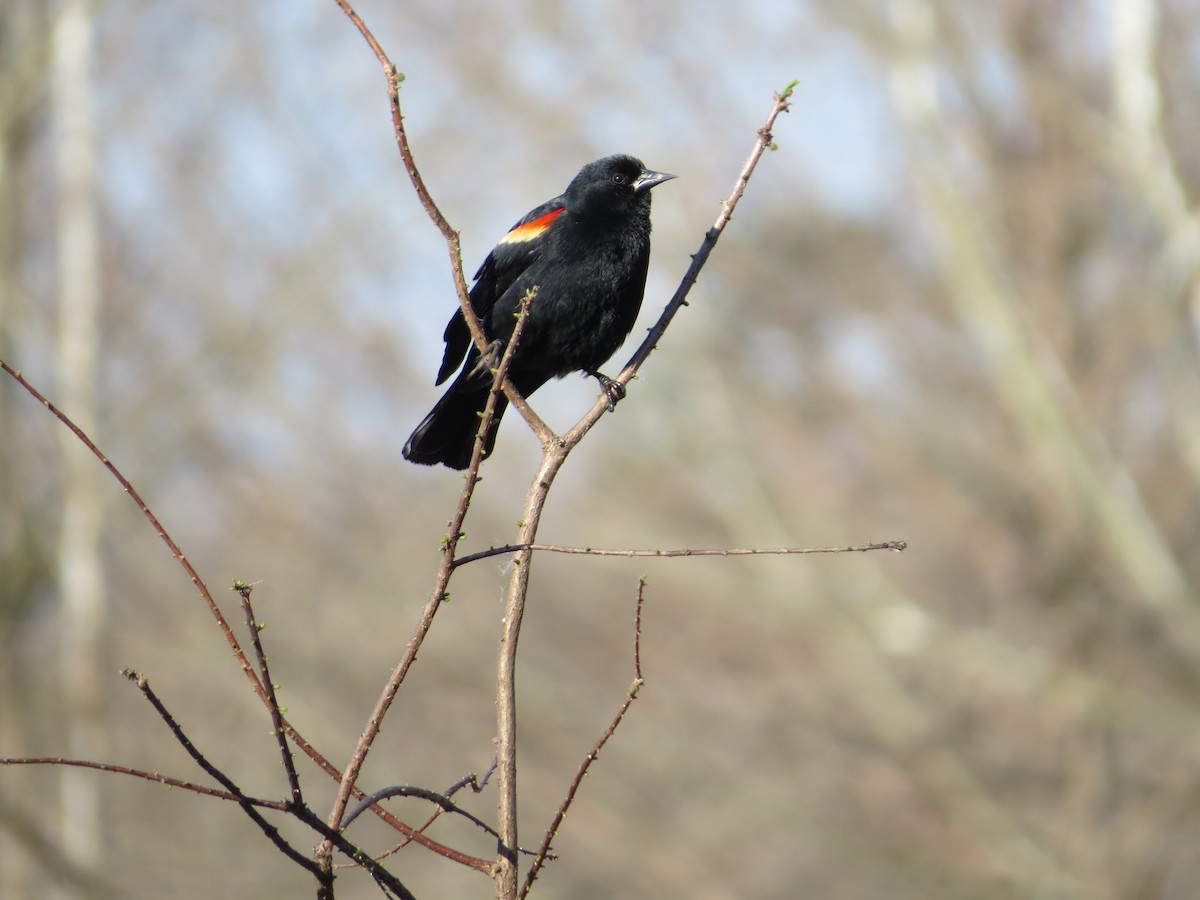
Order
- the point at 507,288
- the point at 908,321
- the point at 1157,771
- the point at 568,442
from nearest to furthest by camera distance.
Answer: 1. the point at 568,442
2. the point at 507,288
3. the point at 1157,771
4. the point at 908,321

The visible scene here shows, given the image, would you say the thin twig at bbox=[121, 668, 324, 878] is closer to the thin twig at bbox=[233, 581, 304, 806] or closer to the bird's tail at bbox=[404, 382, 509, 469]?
the thin twig at bbox=[233, 581, 304, 806]

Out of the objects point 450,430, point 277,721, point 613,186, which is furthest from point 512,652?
point 613,186

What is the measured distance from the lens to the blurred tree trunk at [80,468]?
30.7 feet

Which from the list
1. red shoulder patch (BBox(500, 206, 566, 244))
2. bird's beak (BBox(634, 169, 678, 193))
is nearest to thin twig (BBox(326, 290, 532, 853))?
red shoulder patch (BBox(500, 206, 566, 244))

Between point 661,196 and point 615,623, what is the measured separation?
7.63 meters

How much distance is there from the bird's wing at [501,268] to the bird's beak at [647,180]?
26 centimetres

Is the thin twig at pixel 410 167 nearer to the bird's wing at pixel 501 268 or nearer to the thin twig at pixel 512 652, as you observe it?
the thin twig at pixel 512 652

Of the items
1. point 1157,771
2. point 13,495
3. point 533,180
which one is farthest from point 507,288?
point 1157,771

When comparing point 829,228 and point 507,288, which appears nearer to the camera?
point 507,288

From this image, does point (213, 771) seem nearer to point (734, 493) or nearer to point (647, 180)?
point (647, 180)

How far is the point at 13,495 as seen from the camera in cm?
891

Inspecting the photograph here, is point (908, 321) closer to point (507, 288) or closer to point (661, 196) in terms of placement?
point (661, 196)

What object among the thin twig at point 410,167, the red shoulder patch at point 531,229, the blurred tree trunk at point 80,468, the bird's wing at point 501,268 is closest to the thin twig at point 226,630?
the thin twig at point 410,167

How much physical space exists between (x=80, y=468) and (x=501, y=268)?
6366mm
